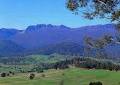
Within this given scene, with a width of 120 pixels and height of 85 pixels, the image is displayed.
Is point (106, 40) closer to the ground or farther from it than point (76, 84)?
farther from it

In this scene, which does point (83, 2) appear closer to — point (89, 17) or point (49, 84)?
point (89, 17)

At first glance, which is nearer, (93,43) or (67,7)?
(67,7)

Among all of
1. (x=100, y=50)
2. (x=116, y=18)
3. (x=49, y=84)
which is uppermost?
(x=116, y=18)

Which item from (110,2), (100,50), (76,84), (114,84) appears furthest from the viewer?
(76,84)

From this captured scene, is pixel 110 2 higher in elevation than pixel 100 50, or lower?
higher

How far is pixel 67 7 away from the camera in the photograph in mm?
41656

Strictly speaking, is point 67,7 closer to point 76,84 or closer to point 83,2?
point 83,2

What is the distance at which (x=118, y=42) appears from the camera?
3984 cm

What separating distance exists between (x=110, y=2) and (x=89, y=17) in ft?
10.7

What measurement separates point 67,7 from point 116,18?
5.66 metres

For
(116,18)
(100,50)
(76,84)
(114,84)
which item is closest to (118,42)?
(116,18)

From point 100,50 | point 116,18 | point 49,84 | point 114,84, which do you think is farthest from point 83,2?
point 49,84

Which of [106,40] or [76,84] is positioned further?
[76,84]

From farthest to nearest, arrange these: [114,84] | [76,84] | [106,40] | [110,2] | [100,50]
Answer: [76,84] < [114,84] < [100,50] < [106,40] < [110,2]
